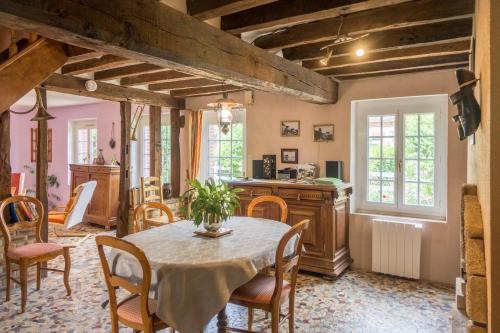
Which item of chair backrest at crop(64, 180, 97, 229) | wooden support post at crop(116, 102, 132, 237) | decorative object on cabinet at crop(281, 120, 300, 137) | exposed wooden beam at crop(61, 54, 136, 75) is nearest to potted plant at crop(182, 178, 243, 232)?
exposed wooden beam at crop(61, 54, 136, 75)

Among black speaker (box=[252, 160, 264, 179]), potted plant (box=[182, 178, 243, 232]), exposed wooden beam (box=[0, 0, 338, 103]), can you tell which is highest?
exposed wooden beam (box=[0, 0, 338, 103])

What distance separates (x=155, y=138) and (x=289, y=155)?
2119 mm

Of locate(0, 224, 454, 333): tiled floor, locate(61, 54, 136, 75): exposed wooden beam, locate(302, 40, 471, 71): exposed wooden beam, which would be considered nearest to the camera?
locate(0, 224, 454, 333): tiled floor

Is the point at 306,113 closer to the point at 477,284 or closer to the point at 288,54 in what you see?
the point at 288,54

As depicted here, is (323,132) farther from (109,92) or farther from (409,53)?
(109,92)

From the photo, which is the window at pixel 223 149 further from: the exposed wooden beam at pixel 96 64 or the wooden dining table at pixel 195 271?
the wooden dining table at pixel 195 271

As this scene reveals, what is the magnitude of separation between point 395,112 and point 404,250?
1.57 metres

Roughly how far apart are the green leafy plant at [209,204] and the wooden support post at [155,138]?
285cm

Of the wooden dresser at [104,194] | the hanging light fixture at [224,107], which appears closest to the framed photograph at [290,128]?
the hanging light fixture at [224,107]

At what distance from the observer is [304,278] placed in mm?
3785

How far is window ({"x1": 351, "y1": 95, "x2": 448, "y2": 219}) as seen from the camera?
12.4 feet

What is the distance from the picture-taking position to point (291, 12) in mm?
2236

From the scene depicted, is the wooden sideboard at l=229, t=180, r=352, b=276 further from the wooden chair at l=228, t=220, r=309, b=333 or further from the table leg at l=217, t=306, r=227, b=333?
the table leg at l=217, t=306, r=227, b=333

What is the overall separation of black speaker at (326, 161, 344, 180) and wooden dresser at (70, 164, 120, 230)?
3.62 m
